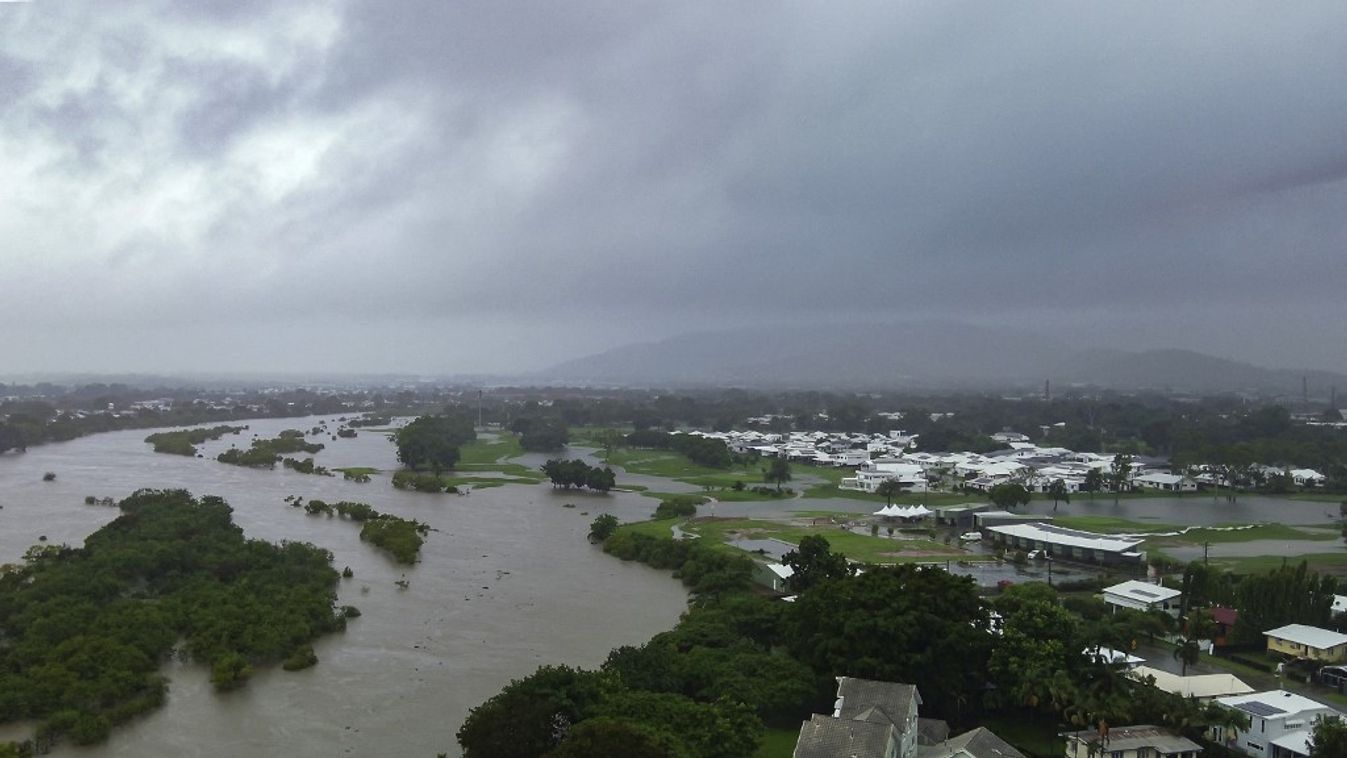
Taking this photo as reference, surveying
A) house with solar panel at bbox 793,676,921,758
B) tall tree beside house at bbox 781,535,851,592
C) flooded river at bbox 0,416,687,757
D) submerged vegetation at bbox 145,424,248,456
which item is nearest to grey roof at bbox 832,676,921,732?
house with solar panel at bbox 793,676,921,758

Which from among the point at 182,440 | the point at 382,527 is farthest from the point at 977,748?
the point at 182,440

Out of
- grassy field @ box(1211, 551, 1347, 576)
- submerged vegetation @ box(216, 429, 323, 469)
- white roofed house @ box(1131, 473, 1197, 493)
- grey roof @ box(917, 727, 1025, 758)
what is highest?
submerged vegetation @ box(216, 429, 323, 469)

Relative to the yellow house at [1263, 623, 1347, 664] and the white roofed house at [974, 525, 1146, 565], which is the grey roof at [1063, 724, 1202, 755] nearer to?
the yellow house at [1263, 623, 1347, 664]

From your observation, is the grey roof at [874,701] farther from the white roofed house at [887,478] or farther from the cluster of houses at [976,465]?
the cluster of houses at [976,465]

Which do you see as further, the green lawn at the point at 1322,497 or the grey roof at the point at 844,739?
the green lawn at the point at 1322,497

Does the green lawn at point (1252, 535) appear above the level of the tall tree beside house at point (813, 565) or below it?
below

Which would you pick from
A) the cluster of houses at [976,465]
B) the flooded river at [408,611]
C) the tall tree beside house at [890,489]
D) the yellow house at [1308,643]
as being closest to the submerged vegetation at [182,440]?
the flooded river at [408,611]

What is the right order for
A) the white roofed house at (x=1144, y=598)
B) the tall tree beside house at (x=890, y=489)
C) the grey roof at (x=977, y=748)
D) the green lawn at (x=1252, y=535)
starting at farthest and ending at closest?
the tall tree beside house at (x=890, y=489) < the green lawn at (x=1252, y=535) < the white roofed house at (x=1144, y=598) < the grey roof at (x=977, y=748)

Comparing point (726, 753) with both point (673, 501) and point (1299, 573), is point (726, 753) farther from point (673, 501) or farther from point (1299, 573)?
point (673, 501)
